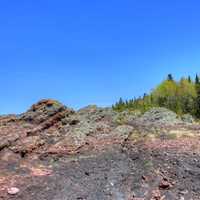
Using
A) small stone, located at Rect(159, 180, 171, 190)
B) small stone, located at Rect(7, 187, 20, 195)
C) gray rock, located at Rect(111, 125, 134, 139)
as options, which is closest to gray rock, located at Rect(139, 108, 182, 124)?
gray rock, located at Rect(111, 125, 134, 139)

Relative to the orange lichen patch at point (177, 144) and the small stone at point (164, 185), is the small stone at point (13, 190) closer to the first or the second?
the small stone at point (164, 185)

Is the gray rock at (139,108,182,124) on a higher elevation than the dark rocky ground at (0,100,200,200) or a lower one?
higher

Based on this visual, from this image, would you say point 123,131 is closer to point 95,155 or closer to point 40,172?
point 95,155

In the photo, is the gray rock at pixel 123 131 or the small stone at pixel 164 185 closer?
the small stone at pixel 164 185

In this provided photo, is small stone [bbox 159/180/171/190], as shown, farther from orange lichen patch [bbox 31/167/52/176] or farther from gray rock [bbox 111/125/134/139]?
orange lichen patch [bbox 31/167/52/176]

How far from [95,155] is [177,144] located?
2313 millimetres

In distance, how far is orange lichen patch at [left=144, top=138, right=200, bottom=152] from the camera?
11.2 meters

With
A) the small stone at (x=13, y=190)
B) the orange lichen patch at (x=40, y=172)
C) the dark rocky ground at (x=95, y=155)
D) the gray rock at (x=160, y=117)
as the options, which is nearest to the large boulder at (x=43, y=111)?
the dark rocky ground at (x=95, y=155)

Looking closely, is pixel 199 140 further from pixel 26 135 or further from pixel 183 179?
pixel 26 135

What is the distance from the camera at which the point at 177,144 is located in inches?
450

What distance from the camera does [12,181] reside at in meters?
9.98

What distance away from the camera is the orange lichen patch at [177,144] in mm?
11211

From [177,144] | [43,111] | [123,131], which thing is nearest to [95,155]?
[123,131]

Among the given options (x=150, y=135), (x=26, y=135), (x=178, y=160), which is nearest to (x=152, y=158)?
(x=178, y=160)
